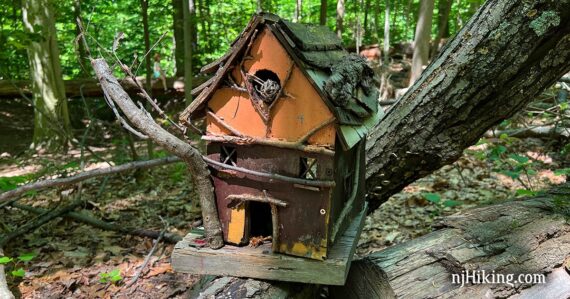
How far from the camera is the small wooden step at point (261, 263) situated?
1979 mm

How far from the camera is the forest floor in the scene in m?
3.38

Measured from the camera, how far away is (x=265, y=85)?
76.0 inches

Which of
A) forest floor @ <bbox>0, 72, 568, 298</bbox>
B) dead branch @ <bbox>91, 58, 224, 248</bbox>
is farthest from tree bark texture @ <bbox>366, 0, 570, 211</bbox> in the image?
dead branch @ <bbox>91, 58, 224, 248</bbox>

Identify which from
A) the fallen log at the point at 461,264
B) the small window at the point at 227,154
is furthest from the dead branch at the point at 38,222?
the small window at the point at 227,154

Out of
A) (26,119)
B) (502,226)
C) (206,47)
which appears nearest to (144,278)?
(502,226)

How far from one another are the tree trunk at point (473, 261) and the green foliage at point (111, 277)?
66.5 inches

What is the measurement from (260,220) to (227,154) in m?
0.50

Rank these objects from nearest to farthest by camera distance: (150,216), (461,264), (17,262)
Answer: (461,264) < (17,262) < (150,216)

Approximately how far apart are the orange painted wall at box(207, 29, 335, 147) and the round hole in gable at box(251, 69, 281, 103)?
4 cm

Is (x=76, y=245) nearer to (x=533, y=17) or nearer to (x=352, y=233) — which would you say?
(x=352, y=233)

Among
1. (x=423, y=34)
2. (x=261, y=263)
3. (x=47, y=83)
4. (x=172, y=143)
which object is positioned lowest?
(x=261, y=263)

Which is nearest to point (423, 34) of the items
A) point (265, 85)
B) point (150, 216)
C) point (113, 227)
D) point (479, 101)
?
point (479, 101)

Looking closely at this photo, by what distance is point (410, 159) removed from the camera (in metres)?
3.13

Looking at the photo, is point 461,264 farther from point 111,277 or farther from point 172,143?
point 111,277
